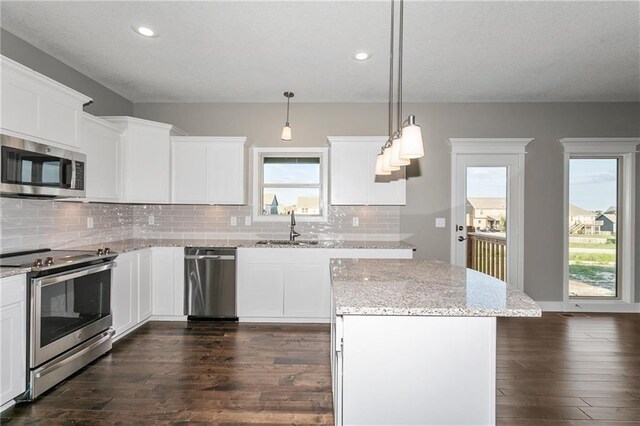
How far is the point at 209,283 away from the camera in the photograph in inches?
151

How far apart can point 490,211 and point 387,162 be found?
9.35 ft

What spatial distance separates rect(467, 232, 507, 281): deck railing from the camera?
4.38 m

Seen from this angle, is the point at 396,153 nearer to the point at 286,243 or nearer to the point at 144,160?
the point at 286,243

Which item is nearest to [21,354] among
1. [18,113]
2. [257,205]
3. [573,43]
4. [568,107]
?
[18,113]

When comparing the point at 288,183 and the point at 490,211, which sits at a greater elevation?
the point at 288,183

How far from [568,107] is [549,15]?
2.40m

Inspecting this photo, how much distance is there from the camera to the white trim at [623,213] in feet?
14.1

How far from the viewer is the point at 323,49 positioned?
9.91 ft

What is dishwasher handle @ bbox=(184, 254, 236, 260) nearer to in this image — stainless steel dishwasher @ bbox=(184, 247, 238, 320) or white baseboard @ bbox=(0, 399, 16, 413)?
stainless steel dishwasher @ bbox=(184, 247, 238, 320)

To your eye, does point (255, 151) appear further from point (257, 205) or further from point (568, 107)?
point (568, 107)

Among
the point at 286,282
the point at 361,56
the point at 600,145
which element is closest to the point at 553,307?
the point at 600,145

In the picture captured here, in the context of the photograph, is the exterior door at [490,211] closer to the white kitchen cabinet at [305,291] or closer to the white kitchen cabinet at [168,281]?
the white kitchen cabinet at [305,291]

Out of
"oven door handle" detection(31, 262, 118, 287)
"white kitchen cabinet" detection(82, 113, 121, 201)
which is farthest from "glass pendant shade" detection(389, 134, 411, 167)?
"white kitchen cabinet" detection(82, 113, 121, 201)

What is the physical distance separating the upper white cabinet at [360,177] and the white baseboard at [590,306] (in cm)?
229
